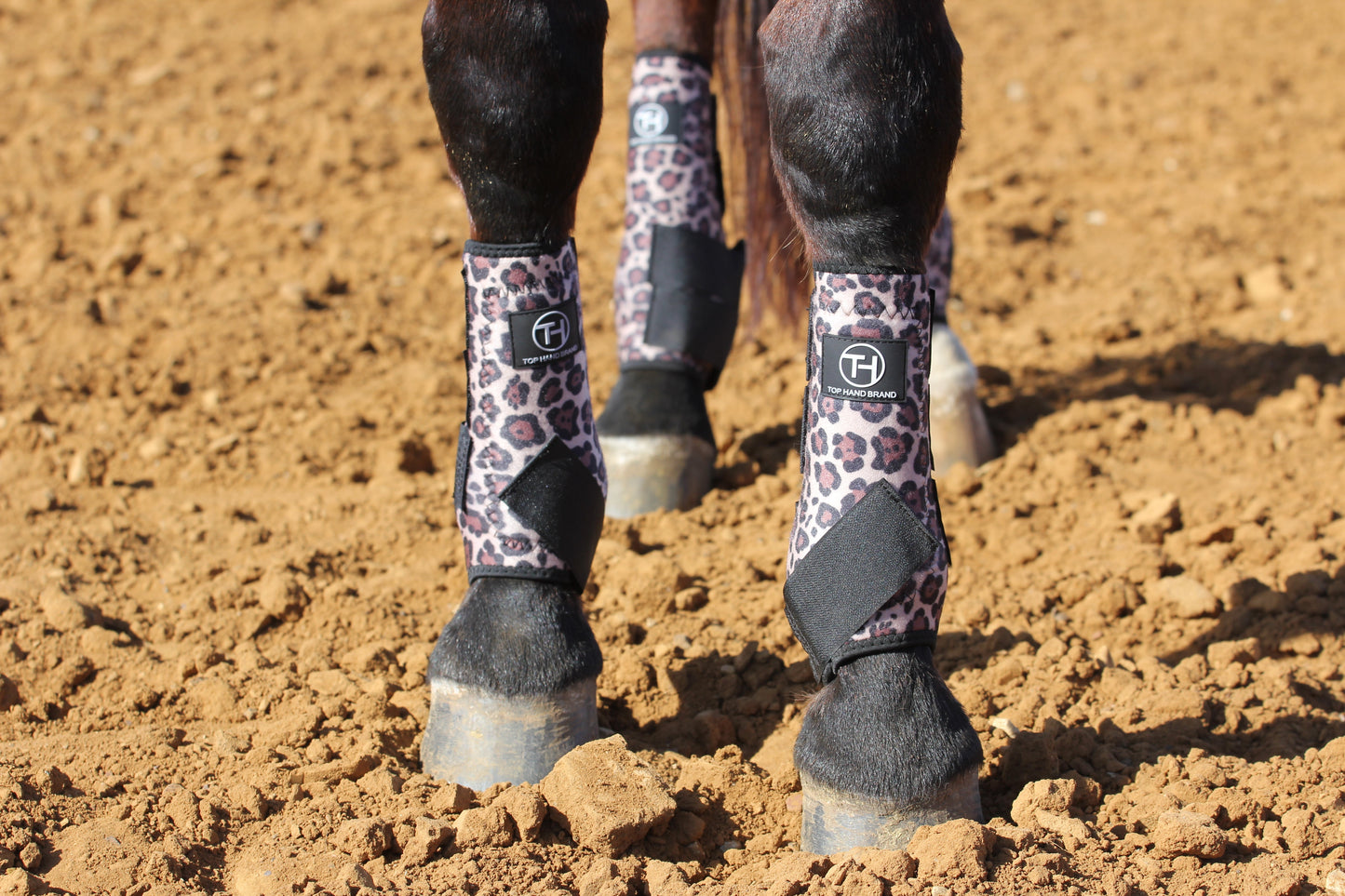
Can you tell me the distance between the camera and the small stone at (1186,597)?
2.27 metres

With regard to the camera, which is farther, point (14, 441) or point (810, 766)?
point (14, 441)

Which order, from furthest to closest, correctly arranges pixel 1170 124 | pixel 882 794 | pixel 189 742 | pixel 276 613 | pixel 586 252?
pixel 1170 124 → pixel 586 252 → pixel 276 613 → pixel 189 742 → pixel 882 794

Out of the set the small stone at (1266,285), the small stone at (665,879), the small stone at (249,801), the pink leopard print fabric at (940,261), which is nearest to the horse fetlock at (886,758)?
the small stone at (665,879)

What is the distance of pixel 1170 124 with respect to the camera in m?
5.33

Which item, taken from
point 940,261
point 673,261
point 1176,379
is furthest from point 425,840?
point 1176,379

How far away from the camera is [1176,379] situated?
11.2ft

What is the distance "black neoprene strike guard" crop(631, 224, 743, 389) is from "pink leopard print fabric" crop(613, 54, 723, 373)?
0.02 meters

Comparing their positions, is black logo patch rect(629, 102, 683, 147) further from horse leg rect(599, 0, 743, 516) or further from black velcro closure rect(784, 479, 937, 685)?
black velcro closure rect(784, 479, 937, 685)

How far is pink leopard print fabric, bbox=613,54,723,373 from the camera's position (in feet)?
8.97

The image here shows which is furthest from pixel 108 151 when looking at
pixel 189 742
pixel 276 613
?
pixel 189 742

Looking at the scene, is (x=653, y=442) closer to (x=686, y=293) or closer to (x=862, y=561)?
(x=686, y=293)

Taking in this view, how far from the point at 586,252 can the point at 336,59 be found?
2.12 metres

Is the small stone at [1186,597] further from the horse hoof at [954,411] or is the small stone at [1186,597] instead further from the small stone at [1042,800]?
the small stone at [1042,800]

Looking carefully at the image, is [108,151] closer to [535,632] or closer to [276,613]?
[276,613]
